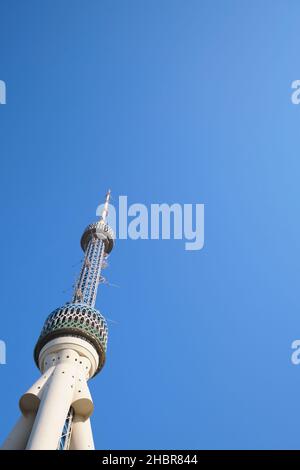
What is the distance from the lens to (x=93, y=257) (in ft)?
183

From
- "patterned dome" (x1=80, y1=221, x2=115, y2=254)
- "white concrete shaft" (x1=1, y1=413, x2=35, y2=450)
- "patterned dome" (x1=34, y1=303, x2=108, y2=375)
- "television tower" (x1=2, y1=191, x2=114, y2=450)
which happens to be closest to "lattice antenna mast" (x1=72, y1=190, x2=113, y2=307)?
"patterned dome" (x1=80, y1=221, x2=115, y2=254)

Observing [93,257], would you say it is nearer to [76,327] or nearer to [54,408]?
[76,327]

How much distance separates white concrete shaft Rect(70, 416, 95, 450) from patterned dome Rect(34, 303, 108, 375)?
5.94 metres

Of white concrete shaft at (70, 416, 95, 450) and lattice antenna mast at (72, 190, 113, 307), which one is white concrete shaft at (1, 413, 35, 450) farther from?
lattice antenna mast at (72, 190, 113, 307)

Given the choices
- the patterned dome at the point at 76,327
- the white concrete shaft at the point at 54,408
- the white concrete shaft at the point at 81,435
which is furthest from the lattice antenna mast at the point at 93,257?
the white concrete shaft at the point at 81,435

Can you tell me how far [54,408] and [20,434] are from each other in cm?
365

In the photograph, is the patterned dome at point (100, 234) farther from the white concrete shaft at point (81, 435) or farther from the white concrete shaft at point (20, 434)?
the white concrete shaft at point (20, 434)

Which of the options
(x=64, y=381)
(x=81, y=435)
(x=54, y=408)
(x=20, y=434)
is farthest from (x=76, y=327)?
(x=20, y=434)

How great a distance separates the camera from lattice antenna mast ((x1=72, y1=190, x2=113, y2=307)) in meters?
48.5

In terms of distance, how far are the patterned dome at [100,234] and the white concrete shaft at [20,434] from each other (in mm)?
27160
